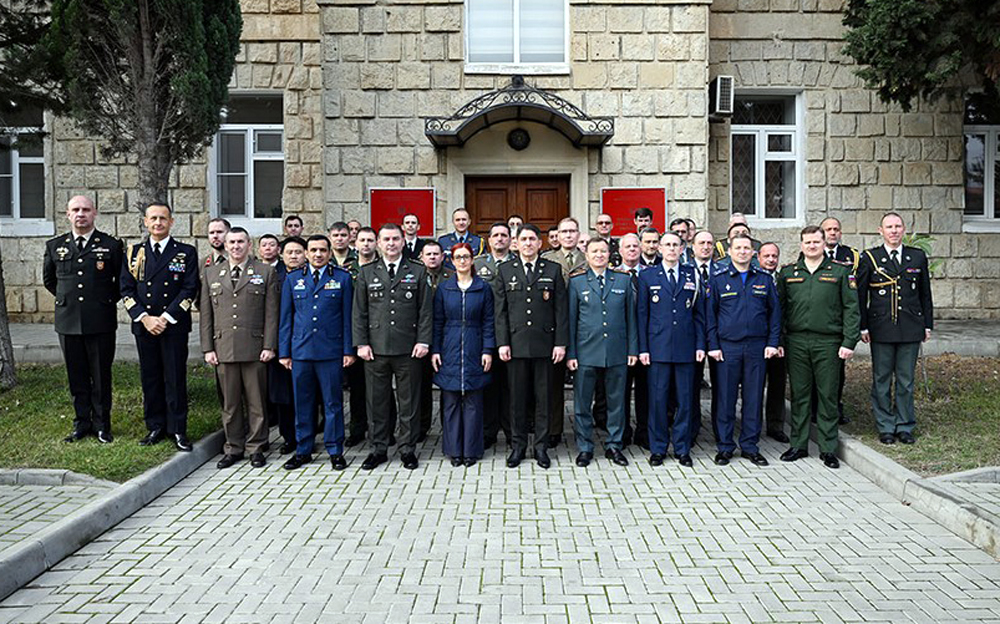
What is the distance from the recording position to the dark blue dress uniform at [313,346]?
704cm

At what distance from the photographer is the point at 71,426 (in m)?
7.52

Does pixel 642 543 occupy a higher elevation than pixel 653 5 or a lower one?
lower

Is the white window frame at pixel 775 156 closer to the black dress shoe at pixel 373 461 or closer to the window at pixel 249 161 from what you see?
the window at pixel 249 161

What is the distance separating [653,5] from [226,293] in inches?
320

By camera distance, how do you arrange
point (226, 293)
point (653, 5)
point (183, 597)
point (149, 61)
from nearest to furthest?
1. point (183, 597)
2. point (226, 293)
3. point (149, 61)
4. point (653, 5)

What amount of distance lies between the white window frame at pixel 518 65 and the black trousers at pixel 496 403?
620cm

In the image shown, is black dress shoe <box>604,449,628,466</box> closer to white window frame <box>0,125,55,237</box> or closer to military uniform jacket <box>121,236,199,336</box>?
military uniform jacket <box>121,236,199,336</box>

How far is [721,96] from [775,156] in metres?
1.75

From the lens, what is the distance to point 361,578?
15.0ft

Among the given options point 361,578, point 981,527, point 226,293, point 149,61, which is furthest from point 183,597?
point 149,61

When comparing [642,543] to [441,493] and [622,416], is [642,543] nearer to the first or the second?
[441,493]

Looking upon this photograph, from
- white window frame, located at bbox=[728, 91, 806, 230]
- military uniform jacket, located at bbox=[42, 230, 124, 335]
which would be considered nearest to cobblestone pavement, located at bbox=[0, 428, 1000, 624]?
military uniform jacket, located at bbox=[42, 230, 124, 335]

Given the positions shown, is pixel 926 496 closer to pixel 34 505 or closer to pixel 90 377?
pixel 34 505

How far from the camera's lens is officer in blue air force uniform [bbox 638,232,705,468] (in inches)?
284
